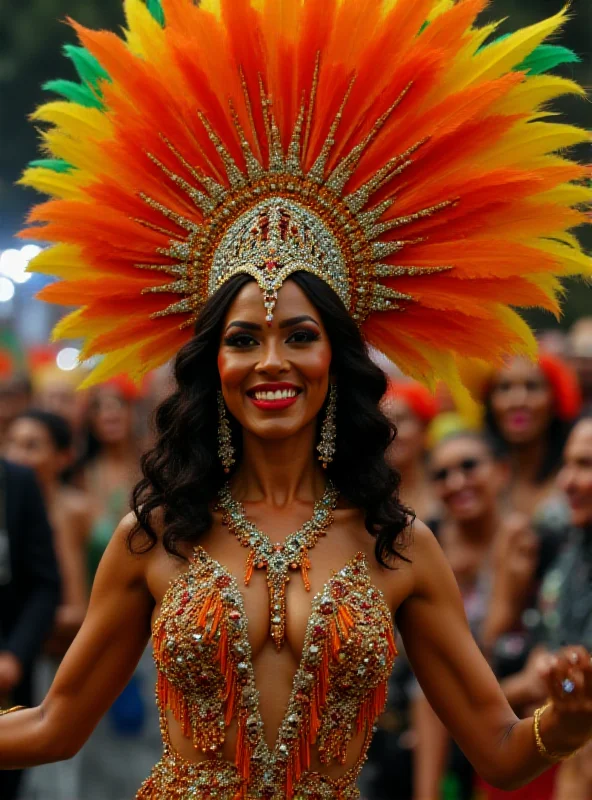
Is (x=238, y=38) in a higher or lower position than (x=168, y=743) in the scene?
higher

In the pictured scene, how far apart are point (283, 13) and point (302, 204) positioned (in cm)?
50

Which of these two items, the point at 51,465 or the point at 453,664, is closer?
the point at 453,664

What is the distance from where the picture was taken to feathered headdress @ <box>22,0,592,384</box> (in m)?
3.87

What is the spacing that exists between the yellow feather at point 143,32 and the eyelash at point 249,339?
0.83 m

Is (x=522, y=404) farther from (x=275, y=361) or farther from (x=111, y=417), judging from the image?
(x=275, y=361)

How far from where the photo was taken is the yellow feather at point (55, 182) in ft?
13.3

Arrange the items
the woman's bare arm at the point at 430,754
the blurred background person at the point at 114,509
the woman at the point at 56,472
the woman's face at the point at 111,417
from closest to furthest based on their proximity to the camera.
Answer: the woman's bare arm at the point at 430,754, the woman at the point at 56,472, the blurred background person at the point at 114,509, the woman's face at the point at 111,417

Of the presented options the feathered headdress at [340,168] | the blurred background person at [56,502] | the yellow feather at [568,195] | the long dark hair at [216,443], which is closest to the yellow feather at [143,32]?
the feathered headdress at [340,168]

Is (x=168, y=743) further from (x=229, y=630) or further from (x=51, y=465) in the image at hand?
(x=51, y=465)

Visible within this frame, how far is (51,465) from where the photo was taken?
26.9 ft

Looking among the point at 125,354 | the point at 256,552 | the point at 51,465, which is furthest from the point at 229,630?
the point at 51,465

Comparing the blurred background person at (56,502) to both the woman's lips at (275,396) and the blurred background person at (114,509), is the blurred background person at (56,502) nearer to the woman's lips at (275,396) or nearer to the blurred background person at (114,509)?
the blurred background person at (114,509)

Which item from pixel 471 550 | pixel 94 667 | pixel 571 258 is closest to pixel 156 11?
pixel 571 258

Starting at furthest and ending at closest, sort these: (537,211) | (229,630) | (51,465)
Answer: (51,465), (537,211), (229,630)
